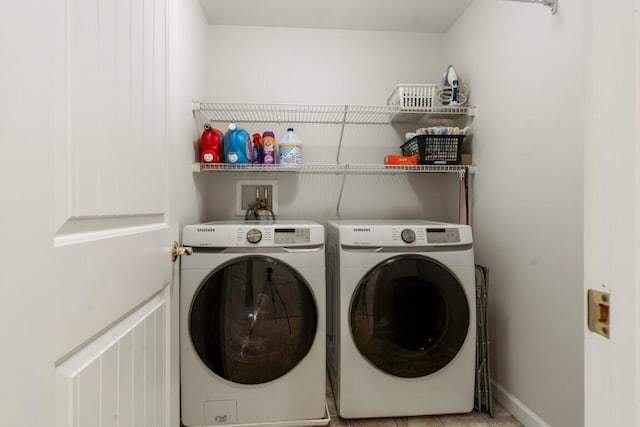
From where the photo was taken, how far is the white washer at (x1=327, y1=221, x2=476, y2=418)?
1594mm

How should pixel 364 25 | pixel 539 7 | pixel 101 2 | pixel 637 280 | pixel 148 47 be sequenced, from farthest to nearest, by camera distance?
1. pixel 364 25
2. pixel 539 7
3. pixel 148 47
4. pixel 101 2
5. pixel 637 280

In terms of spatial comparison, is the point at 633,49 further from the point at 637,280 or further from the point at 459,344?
the point at 459,344

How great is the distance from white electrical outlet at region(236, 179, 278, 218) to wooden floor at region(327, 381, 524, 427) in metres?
1.31

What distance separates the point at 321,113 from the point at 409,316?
1408mm

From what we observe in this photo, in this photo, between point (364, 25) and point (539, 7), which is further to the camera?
point (364, 25)

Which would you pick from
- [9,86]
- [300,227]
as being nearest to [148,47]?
[9,86]

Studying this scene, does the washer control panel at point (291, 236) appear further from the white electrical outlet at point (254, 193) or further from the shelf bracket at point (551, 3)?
the shelf bracket at point (551, 3)

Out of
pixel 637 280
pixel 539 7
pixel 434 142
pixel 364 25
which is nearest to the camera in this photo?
pixel 637 280

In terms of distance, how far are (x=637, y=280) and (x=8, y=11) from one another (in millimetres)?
864

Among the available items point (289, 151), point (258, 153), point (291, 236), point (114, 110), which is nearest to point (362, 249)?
point (291, 236)

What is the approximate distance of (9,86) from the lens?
0.44m

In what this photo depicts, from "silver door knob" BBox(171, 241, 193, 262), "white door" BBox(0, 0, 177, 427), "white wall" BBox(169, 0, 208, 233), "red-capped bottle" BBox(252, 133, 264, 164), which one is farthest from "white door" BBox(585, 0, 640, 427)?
"red-capped bottle" BBox(252, 133, 264, 164)

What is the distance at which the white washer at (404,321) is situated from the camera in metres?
1.59

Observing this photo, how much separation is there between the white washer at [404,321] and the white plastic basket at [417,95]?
84 centimetres
